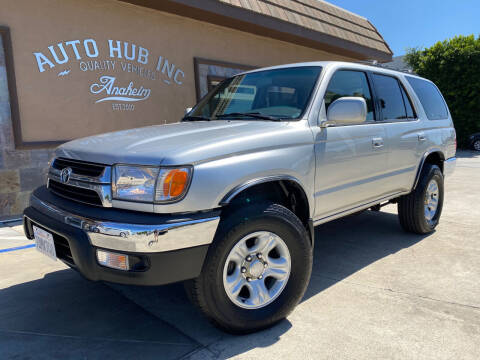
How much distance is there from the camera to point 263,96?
3332 millimetres

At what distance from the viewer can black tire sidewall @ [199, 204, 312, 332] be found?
2242mm

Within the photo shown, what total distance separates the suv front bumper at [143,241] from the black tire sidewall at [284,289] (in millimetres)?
106

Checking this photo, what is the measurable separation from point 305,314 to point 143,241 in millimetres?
1314

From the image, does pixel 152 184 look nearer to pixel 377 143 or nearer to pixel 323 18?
pixel 377 143

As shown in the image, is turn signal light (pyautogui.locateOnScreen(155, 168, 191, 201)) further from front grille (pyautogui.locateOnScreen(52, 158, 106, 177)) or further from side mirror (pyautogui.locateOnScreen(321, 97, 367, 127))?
side mirror (pyautogui.locateOnScreen(321, 97, 367, 127))

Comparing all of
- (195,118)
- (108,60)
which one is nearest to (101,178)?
(195,118)

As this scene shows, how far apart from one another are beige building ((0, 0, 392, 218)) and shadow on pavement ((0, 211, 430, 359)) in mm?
3232

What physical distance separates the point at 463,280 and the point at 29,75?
6.19m

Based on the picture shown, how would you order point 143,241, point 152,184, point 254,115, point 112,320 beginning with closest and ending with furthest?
1. point 143,241
2. point 152,184
3. point 112,320
4. point 254,115

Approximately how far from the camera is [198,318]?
105 inches

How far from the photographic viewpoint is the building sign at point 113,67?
6219mm

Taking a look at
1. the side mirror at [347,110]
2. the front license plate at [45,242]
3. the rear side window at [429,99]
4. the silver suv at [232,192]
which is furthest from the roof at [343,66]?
the front license plate at [45,242]

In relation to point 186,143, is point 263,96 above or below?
above

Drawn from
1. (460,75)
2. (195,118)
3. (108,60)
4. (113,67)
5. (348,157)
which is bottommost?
(348,157)
